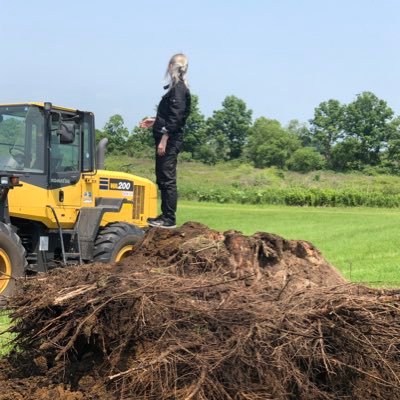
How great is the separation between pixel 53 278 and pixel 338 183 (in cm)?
6367

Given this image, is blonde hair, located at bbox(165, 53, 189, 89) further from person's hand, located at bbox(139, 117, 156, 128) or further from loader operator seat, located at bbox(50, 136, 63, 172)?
loader operator seat, located at bbox(50, 136, 63, 172)

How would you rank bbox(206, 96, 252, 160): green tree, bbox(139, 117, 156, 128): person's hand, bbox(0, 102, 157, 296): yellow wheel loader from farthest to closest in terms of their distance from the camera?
bbox(206, 96, 252, 160): green tree → bbox(0, 102, 157, 296): yellow wheel loader → bbox(139, 117, 156, 128): person's hand

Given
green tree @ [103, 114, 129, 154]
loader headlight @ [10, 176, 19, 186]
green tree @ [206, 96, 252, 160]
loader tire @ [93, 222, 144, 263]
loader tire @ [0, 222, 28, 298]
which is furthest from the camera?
green tree @ [206, 96, 252, 160]

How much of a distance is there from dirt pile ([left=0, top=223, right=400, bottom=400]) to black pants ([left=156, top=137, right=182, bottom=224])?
2515 millimetres

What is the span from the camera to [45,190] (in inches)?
376

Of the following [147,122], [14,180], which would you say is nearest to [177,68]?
[147,122]

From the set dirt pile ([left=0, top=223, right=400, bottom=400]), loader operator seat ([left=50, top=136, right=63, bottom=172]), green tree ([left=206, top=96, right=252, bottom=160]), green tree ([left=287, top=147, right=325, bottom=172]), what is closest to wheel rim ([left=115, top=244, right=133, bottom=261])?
loader operator seat ([left=50, top=136, right=63, bottom=172])

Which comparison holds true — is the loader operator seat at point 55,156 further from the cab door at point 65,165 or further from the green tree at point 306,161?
the green tree at point 306,161

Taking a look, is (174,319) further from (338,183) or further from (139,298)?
(338,183)

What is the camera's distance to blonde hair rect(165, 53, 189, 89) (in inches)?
293

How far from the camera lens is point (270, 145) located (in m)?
112

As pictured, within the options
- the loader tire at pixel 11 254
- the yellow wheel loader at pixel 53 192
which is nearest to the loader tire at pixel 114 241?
the yellow wheel loader at pixel 53 192

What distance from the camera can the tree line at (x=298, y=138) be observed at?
326 ft

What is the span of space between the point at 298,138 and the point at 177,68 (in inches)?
4510
